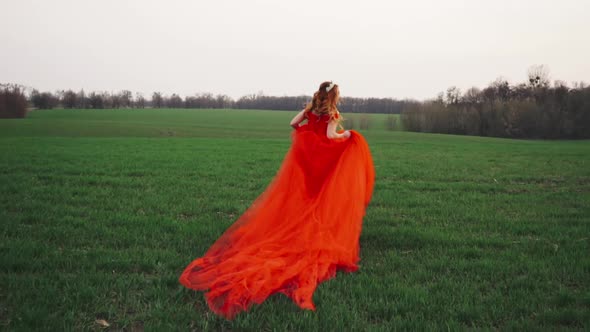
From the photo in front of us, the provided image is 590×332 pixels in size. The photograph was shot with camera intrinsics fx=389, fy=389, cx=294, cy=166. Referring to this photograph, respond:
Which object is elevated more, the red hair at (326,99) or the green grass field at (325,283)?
the red hair at (326,99)

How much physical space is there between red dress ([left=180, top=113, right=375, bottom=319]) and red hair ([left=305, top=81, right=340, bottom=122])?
0.15 meters

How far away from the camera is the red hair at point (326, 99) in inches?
249

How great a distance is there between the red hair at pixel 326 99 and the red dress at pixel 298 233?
151 mm

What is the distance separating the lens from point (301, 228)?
5816mm

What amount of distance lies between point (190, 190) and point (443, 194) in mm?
7257

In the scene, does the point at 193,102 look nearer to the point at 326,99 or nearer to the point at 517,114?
the point at 517,114

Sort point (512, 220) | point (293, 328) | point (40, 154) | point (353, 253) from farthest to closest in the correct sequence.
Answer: point (40, 154)
point (512, 220)
point (353, 253)
point (293, 328)

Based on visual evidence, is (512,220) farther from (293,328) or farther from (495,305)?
(293,328)

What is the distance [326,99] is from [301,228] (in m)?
2.12

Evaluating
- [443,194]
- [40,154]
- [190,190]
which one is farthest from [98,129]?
[443,194]

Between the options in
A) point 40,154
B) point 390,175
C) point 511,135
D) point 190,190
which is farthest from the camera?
point 511,135

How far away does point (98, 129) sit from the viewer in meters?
49.2

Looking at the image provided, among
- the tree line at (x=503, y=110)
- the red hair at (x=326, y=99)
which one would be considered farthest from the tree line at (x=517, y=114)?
the red hair at (x=326, y=99)

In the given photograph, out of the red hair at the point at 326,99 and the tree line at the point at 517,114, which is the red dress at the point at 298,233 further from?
the tree line at the point at 517,114
